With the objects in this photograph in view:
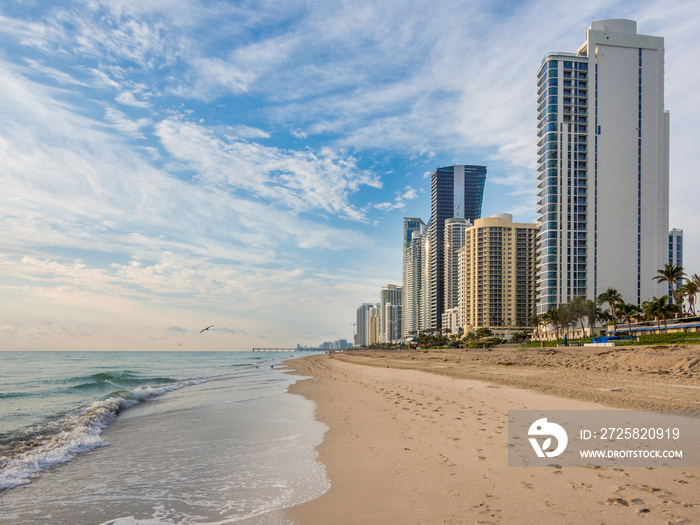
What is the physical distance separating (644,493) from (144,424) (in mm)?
15172

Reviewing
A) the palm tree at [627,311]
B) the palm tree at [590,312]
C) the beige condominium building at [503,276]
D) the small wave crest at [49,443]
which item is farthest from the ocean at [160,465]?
the beige condominium building at [503,276]

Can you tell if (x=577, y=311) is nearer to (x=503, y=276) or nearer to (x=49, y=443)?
(x=503, y=276)

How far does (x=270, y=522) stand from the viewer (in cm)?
584

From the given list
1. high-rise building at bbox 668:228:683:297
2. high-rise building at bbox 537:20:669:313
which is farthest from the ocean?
high-rise building at bbox 668:228:683:297

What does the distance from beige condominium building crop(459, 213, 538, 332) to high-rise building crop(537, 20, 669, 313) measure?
59684mm

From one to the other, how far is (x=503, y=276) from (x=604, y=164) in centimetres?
6714

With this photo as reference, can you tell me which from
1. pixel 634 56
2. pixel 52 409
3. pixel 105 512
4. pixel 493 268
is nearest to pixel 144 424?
pixel 52 409

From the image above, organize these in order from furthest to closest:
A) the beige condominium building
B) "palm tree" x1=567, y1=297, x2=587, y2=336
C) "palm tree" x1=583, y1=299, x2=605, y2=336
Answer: the beige condominium building < "palm tree" x1=567, y1=297, x2=587, y2=336 < "palm tree" x1=583, y1=299, x2=605, y2=336

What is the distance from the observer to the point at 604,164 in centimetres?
10219

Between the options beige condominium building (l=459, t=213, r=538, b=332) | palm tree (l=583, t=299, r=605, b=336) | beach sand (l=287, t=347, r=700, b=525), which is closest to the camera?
beach sand (l=287, t=347, r=700, b=525)

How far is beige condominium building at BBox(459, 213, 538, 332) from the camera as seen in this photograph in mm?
161750

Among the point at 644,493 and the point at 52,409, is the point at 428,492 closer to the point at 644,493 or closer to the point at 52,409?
the point at 644,493

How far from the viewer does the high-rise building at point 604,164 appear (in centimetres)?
10050

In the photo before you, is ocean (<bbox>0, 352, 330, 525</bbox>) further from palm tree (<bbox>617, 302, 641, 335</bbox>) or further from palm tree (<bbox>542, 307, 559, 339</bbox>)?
palm tree (<bbox>617, 302, 641, 335</bbox>)
